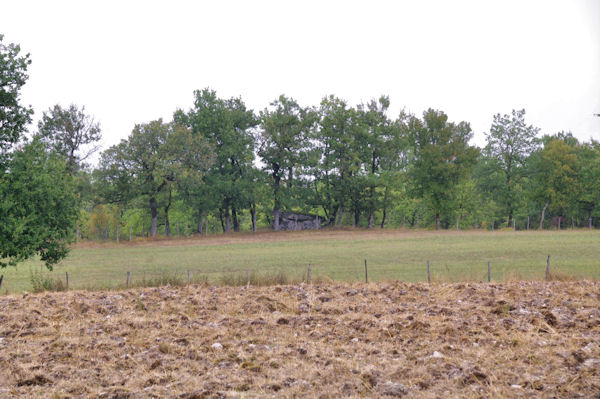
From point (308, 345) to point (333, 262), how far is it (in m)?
21.6

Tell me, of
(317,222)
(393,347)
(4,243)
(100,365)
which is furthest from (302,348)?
(317,222)

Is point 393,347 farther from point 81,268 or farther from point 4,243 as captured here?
point 81,268

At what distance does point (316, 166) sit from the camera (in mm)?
66938

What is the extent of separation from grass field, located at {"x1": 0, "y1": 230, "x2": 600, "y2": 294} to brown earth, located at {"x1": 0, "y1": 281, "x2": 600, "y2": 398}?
6.19 metres

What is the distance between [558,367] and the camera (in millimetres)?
7641

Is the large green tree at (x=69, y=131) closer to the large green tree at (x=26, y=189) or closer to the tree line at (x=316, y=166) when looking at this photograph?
the tree line at (x=316, y=166)

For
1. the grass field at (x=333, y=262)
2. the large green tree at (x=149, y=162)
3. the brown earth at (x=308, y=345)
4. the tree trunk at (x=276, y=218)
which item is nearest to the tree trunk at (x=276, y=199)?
the tree trunk at (x=276, y=218)

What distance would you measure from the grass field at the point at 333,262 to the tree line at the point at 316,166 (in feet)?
37.2

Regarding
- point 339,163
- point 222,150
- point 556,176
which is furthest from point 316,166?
point 556,176

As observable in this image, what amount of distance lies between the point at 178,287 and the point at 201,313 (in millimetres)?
5533

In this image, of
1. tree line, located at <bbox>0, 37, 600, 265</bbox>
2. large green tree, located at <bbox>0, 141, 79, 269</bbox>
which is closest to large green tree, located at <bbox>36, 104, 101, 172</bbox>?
tree line, located at <bbox>0, 37, 600, 265</bbox>

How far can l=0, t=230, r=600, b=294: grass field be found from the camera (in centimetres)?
2345

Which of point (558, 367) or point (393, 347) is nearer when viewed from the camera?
point (558, 367)

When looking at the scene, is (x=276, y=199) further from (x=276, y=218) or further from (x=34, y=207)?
(x=34, y=207)
